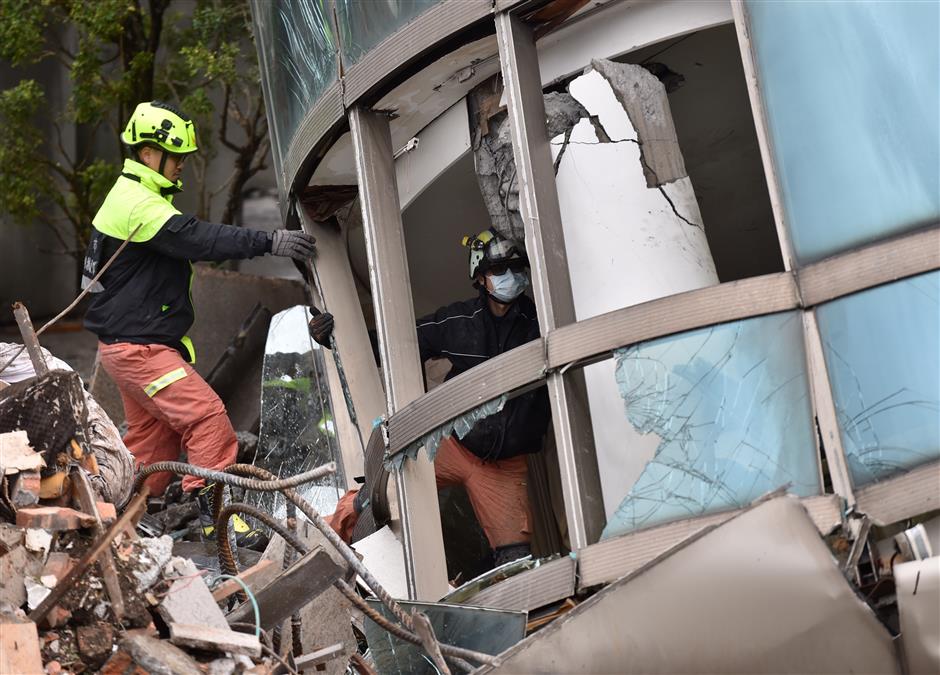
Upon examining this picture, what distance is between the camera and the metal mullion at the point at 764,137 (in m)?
5.40

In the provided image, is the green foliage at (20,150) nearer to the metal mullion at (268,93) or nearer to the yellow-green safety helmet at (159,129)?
the yellow-green safety helmet at (159,129)

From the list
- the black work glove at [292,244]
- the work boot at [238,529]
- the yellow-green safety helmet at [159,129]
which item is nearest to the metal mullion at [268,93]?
the black work glove at [292,244]

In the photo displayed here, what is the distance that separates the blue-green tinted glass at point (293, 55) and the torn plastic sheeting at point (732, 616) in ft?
10.4

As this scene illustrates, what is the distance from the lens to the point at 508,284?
7.68 m

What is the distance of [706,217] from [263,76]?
318 cm

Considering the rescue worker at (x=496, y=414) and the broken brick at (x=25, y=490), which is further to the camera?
the rescue worker at (x=496, y=414)

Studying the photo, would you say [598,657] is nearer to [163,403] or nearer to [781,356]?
[781,356]

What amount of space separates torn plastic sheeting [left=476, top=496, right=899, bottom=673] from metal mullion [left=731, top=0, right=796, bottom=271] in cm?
108

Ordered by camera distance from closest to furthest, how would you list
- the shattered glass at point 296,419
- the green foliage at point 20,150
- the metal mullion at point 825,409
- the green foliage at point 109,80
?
1. the metal mullion at point 825,409
2. the shattered glass at point 296,419
3. the green foliage at point 109,80
4. the green foliage at point 20,150

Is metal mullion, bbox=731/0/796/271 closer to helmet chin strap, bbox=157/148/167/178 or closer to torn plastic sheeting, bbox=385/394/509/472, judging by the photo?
torn plastic sheeting, bbox=385/394/509/472

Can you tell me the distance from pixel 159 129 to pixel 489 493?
2610 mm

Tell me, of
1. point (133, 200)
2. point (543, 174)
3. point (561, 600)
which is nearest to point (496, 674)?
point (561, 600)

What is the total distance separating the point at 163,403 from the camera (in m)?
7.71

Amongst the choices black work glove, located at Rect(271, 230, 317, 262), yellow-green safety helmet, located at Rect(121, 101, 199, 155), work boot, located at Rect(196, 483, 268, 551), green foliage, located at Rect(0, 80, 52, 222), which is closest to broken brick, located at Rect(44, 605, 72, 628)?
work boot, located at Rect(196, 483, 268, 551)
